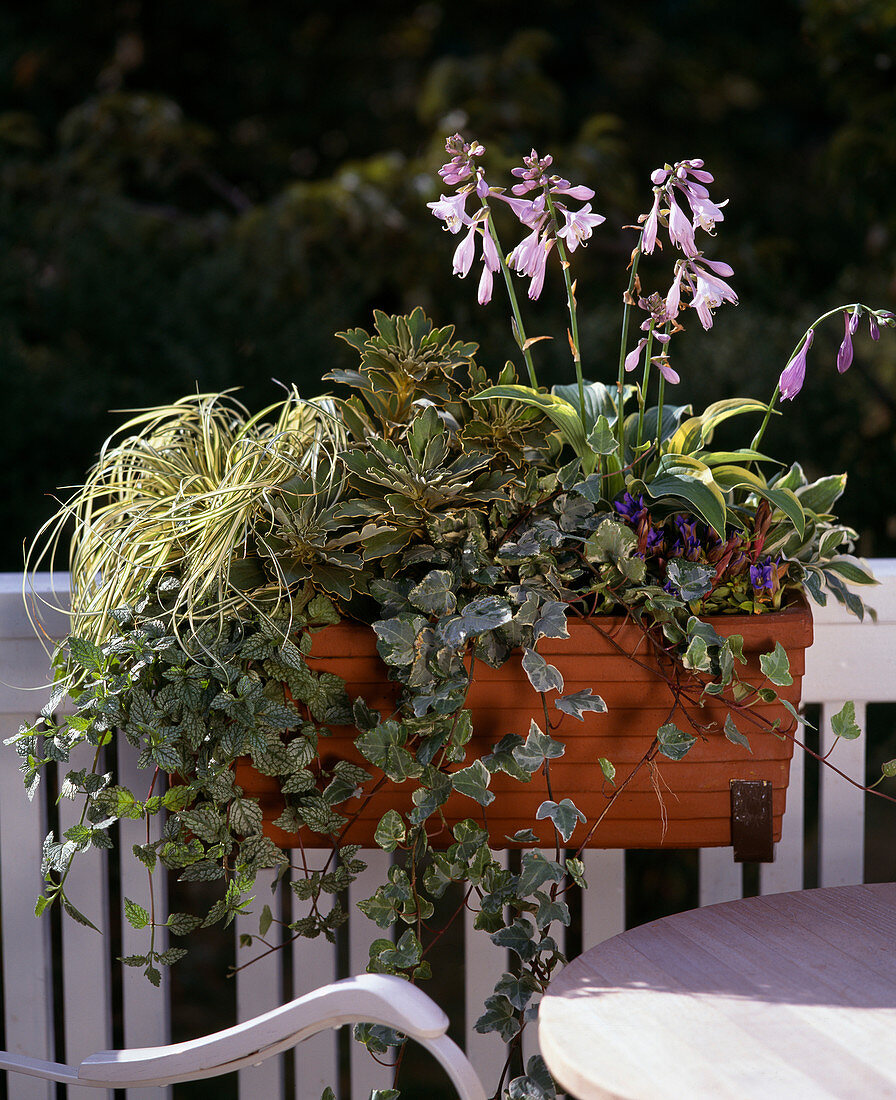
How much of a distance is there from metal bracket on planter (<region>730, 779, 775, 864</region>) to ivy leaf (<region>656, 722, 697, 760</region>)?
4.2 inches

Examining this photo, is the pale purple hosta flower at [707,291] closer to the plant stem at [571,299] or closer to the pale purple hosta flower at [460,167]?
the plant stem at [571,299]

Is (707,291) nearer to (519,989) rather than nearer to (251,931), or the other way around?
(519,989)

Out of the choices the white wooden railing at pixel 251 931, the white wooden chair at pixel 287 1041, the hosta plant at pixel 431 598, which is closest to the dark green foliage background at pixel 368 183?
the white wooden railing at pixel 251 931

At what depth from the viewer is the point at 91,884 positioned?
51.2 inches

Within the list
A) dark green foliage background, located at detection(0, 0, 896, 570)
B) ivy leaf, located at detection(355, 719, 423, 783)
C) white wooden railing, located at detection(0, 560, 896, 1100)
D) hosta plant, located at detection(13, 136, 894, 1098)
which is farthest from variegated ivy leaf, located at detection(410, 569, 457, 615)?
dark green foliage background, located at detection(0, 0, 896, 570)

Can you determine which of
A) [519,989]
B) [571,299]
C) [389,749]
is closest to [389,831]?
[389,749]

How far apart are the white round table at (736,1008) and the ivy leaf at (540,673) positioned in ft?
0.80

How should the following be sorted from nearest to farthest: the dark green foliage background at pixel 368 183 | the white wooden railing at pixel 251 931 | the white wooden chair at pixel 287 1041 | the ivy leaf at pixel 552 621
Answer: the white wooden chair at pixel 287 1041
the ivy leaf at pixel 552 621
the white wooden railing at pixel 251 931
the dark green foliage background at pixel 368 183

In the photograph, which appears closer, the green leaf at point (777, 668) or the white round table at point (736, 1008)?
the white round table at point (736, 1008)

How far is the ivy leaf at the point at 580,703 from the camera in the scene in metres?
0.99

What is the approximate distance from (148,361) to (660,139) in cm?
315

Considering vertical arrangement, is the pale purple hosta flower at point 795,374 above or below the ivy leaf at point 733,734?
above

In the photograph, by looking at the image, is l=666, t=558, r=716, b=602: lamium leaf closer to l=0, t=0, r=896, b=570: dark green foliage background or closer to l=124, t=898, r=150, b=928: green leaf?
l=124, t=898, r=150, b=928: green leaf

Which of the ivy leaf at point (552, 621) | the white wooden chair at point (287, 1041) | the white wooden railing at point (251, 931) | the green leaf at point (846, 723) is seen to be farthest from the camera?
the white wooden railing at point (251, 931)
